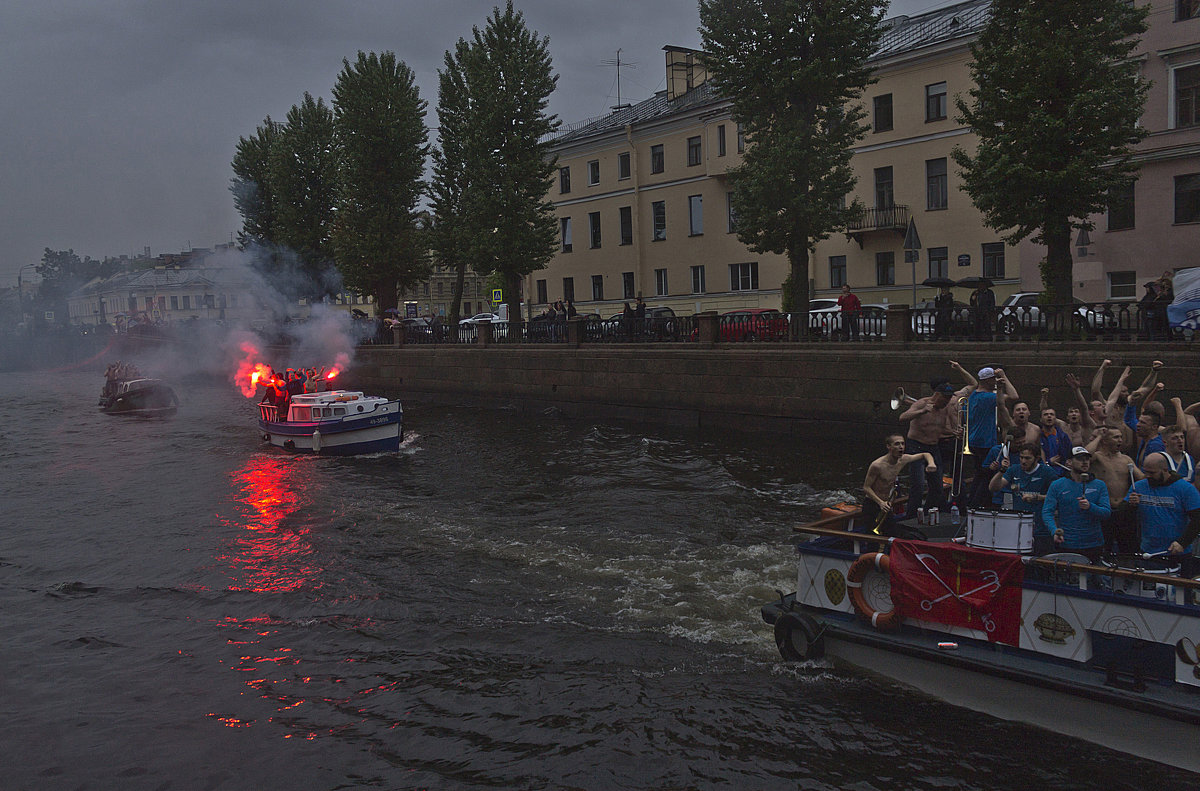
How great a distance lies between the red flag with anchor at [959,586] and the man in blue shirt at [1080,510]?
21.4 inches

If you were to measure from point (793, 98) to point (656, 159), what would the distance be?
19239mm

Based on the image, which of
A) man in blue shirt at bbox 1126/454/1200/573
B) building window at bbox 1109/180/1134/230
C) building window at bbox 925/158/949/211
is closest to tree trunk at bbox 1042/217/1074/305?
building window at bbox 1109/180/1134/230

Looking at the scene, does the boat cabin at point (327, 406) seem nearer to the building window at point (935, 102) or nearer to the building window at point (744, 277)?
the building window at point (744, 277)

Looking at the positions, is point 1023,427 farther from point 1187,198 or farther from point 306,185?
point 306,185

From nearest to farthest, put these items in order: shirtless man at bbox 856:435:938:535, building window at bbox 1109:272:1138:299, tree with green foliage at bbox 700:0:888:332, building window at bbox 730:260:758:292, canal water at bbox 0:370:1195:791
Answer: canal water at bbox 0:370:1195:791, shirtless man at bbox 856:435:938:535, tree with green foliage at bbox 700:0:888:332, building window at bbox 1109:272:1138:299, building window at bbox 730:260:758:292

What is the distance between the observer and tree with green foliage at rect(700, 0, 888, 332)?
24.1 meters

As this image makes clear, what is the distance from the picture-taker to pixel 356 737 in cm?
880

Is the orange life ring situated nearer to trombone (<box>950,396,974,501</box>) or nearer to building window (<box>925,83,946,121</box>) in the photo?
trombone (<box>950,396,974,501</box>)

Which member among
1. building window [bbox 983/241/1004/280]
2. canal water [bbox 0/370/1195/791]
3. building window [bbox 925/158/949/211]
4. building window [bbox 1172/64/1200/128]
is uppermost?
building window [bbox 1172/64/1200/128]

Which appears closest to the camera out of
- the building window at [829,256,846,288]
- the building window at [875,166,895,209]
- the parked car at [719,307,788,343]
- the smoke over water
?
the parked car at [719,307,788,343]

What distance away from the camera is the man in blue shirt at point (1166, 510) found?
7.34 m

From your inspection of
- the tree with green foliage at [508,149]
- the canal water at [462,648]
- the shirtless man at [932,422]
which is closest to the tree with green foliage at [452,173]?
the tree with green foliage at [508,149]

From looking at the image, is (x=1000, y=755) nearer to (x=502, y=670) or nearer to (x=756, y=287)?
(x=502, y=670)

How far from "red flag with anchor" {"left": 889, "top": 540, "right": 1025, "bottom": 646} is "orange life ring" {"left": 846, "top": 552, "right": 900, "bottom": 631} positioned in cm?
11
